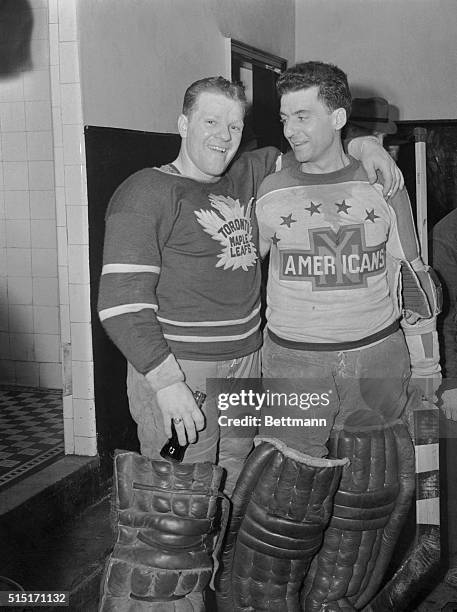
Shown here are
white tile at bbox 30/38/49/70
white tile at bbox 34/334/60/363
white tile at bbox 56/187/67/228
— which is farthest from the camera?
white tile at bbox 34/334/60/363

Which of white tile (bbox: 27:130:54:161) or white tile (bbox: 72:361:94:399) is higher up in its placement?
white tile (bbox: 27:130:54:161)

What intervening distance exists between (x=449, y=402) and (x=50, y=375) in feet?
5.84

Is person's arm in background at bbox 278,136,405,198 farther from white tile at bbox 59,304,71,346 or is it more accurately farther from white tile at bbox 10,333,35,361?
white tile at bbox 10,333,35,361

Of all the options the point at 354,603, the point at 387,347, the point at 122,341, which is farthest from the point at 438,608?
the point at 122,341

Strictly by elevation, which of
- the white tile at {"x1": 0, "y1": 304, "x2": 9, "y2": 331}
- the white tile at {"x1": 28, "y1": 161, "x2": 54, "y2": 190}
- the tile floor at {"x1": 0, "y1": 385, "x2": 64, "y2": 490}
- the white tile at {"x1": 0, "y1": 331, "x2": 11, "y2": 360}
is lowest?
the tile floor at {"x1": 0, "y1": 385, "x2": 64, "y2": 490}

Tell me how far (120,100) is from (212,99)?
2.93 ft

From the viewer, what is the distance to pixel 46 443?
2367 millimetres

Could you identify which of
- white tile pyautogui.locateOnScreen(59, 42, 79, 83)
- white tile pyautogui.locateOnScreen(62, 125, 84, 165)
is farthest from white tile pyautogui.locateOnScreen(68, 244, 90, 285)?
white tile pyautogui.locateOnScreen(59, 42, 79, 83)

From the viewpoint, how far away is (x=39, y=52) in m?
2.72

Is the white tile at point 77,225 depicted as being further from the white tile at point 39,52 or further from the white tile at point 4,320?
the white tile at point 4,320

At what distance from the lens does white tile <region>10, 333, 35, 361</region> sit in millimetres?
3051

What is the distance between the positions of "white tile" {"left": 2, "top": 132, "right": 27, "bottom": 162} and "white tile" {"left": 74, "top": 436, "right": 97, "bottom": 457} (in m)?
1.19

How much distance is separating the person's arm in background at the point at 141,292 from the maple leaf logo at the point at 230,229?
0.08 metres

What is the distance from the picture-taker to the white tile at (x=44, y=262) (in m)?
2.95
